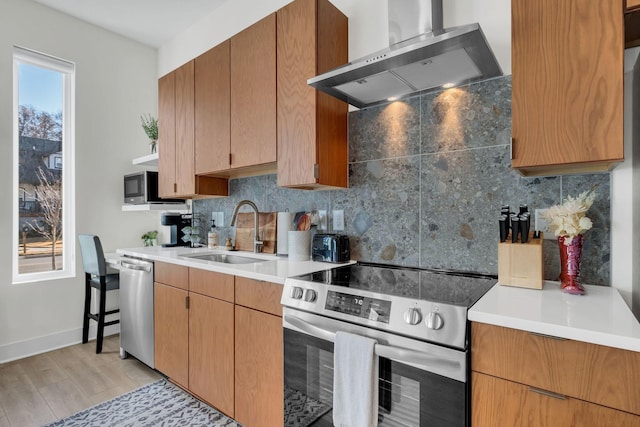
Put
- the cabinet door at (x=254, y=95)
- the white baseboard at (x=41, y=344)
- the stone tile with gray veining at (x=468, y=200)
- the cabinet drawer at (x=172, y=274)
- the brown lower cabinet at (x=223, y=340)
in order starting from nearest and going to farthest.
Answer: the stone tile with gray veining at (x=468, y=200)
the brown lower cabinet at (x=223, y=340)
the cabinet door at (x=254, y=95)
the cabinet drawer at (x=172, y=274)
the white baseboard at (x=41, y=344)

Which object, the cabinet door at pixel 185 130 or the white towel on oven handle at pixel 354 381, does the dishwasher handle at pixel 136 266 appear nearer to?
the cabinet door at pixel 185 130

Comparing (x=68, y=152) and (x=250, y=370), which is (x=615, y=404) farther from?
(x=68, y=152)

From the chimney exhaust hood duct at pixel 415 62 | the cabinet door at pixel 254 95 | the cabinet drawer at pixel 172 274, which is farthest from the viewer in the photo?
the cabinet drawer at pixel 172 274

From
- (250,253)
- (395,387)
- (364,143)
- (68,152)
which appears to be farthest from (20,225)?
(395,387)

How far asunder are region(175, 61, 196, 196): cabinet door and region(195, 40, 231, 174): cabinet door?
0.25 feet

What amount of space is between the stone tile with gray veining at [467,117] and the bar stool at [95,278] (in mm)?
2784

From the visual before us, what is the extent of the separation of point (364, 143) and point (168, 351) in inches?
76.8

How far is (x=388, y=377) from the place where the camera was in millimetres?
1187

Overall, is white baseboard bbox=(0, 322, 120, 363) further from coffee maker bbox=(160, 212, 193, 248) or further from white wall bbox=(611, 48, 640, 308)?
white wall bbox=(611, 48, 640, 308)

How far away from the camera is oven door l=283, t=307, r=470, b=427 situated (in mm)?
1049

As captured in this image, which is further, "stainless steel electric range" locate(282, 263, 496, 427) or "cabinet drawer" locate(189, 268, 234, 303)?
"cabinet drawer" locate(189, 268, 234, 303)

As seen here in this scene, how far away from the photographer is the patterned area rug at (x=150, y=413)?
6.39ft

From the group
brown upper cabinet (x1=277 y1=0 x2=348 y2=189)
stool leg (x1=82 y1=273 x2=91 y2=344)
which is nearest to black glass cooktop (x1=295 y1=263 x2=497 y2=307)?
brown upper cabinet (x1=277 y1=0 x2=348 y2=189)

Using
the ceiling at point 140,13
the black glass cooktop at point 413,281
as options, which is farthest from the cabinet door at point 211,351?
the ceiling at point 140,13
